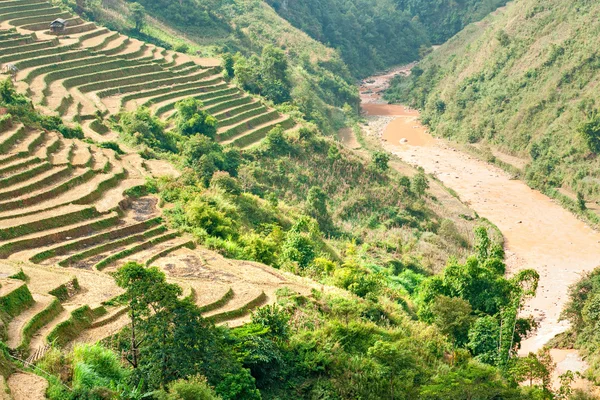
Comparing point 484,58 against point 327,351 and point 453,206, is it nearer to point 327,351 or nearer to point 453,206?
point 453,206

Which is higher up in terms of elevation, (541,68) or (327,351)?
(541,68)

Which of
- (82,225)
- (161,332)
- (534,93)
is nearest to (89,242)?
(82,225)

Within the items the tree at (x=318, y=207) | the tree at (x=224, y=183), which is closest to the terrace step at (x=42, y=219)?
the tree at (x=224, y=183)

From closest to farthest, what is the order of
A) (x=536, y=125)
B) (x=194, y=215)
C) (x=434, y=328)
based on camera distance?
(x=434, y=328), (x=194, y=215), (x=536, y=125)

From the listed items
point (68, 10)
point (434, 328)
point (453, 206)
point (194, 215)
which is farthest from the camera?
point (68, 10)

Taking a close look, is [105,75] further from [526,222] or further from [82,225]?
[526,222]

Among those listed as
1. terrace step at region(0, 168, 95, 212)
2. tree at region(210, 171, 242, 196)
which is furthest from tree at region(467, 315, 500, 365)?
terrace step at region(0, 168, 95, 212)

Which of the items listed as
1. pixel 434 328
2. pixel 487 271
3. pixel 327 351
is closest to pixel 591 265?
pixel 487 271
